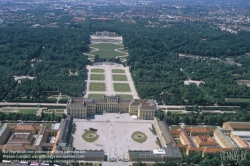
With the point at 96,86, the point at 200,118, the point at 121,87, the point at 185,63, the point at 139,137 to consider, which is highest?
the point at 185,63

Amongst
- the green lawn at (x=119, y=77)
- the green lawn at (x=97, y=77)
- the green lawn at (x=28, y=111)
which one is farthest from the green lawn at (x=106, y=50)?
the green lawn at (x=28, y=111)

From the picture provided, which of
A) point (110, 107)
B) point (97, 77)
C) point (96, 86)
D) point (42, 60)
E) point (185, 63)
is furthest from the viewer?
point (185, 63)

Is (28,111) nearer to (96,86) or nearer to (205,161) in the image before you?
(96,86)

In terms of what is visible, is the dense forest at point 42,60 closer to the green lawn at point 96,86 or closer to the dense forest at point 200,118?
the green lawn at point 96,86

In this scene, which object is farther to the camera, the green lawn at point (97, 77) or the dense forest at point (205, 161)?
the green lawn at point (97, 77)

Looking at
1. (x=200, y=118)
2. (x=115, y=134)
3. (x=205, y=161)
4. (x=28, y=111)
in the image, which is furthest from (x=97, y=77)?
(x=205, y=161)

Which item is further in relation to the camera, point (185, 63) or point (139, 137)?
point (185, 63)

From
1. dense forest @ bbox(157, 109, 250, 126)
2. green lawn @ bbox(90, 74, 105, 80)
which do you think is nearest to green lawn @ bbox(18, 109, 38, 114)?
green lawn @ bbox(90, 74, 105, 80)
